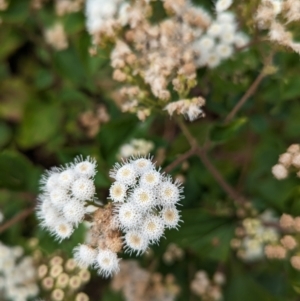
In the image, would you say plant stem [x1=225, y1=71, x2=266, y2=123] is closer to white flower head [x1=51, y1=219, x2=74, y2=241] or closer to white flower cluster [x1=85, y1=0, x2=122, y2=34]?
white flower cluster [x1=85, y1=0, x2=122, y2=34]

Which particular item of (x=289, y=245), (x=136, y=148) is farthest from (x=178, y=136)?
(x=289, y=245)

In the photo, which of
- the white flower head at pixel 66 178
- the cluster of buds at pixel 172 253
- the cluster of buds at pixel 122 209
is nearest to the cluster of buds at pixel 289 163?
the cluster of buds at pixel 122 209

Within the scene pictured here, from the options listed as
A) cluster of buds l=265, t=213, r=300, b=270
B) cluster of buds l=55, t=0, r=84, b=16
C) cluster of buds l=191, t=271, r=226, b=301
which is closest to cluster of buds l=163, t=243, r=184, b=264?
cluster of buds l=191, t=271, r=226, b=301

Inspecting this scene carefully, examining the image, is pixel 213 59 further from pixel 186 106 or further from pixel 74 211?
pixel 74 211

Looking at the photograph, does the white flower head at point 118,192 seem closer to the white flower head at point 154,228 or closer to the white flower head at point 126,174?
the white flower head at point 126,174

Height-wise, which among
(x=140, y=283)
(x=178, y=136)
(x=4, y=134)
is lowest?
(x=4, y=134)

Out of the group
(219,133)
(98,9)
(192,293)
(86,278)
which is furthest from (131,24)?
(192,293)

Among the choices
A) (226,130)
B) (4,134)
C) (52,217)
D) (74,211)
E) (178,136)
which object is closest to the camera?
(74,211)
